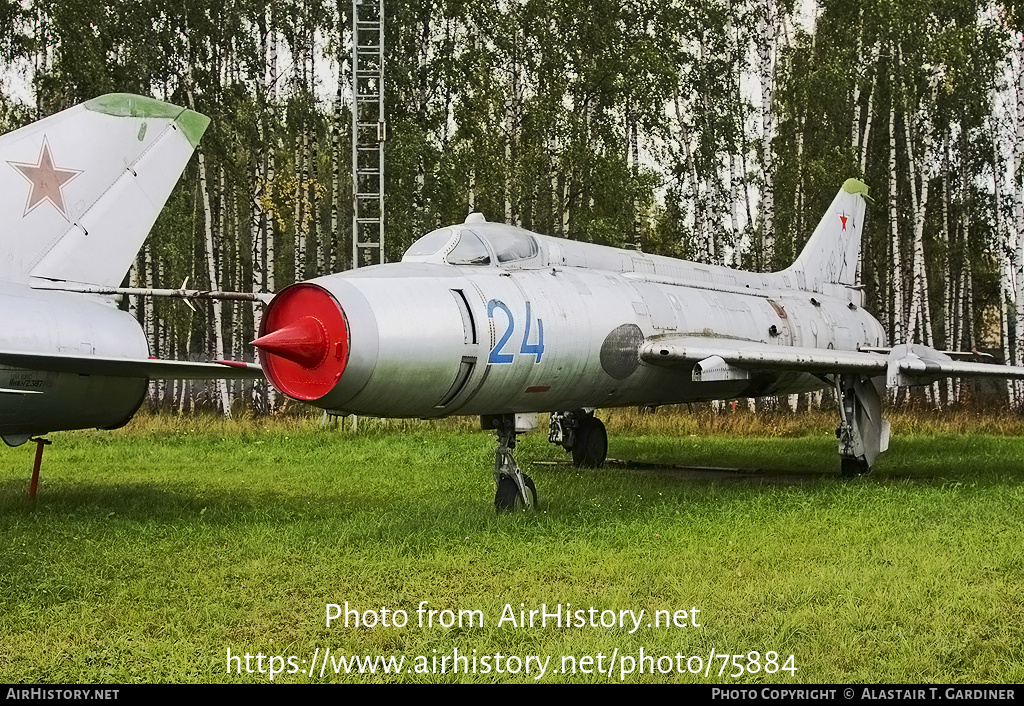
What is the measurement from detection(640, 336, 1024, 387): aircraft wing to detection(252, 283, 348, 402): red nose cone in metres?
3.41

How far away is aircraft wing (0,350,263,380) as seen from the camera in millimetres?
7129

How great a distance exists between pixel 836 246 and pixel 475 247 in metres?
8.28

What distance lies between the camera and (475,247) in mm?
8070

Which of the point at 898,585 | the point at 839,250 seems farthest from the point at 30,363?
the point at 839,250

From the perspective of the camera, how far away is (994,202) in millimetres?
25812

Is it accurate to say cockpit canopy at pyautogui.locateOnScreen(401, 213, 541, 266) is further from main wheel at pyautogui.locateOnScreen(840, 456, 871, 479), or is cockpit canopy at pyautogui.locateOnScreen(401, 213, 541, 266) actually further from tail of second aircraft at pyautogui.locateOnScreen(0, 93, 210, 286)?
main wheel at pyautogui.locateOnScreen(840, 456, 871, 479)

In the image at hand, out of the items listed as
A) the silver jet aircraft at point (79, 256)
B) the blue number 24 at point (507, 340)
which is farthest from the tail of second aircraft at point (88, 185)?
the blue number 24 at point (507, 340)

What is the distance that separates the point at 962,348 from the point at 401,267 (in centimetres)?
2344

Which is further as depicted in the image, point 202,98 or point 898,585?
point 202,98

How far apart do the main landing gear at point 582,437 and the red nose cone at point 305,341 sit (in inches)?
253

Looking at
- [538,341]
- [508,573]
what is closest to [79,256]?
[538,341]

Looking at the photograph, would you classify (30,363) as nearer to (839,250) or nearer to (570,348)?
(570,348)

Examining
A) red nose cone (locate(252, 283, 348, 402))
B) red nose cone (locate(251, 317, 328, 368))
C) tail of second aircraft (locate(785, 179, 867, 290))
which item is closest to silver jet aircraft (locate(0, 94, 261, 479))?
red nose cone (locate(252, 283, 348, 402))

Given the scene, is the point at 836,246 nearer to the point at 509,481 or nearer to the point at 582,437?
the point at 582,437
